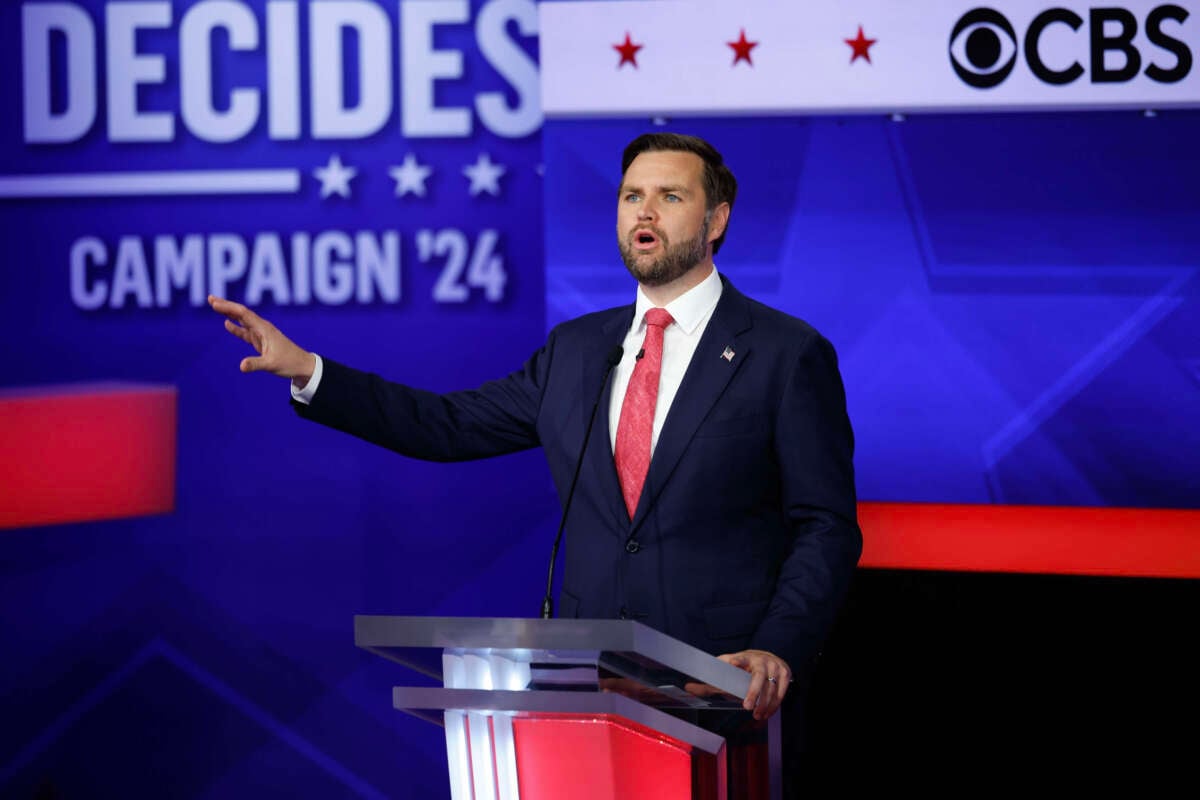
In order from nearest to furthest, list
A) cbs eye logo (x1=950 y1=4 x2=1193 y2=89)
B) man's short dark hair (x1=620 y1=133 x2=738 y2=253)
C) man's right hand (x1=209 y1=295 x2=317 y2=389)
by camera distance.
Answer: man's right hand (x1=209 y1=295 x2=317 y2=389)
man's short dark hair (x1=620 y1=133 x2=738 y2=253)
cbs eye logo (x1=950 y1=4 x2=1193 y2=89)

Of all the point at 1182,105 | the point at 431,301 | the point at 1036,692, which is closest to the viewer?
the point at 1036,692

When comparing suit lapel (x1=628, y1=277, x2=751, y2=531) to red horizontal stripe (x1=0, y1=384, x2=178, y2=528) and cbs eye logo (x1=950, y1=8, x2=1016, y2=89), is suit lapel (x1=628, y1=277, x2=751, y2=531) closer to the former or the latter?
cbs eye logo (x1=950, y1=8, x2=1016, y2=89)

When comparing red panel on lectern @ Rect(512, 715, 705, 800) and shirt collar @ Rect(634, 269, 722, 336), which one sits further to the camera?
shirt collar @ Rect(634, 269, 722, 336)

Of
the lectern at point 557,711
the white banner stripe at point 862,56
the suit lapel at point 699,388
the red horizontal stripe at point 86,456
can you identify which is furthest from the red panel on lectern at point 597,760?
the red horizontal stripe at point 86,456

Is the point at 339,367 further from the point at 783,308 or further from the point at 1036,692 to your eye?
the point at 1036,692

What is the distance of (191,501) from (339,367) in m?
1.66

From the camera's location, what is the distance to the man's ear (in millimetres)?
2494

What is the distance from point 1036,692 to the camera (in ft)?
9.25

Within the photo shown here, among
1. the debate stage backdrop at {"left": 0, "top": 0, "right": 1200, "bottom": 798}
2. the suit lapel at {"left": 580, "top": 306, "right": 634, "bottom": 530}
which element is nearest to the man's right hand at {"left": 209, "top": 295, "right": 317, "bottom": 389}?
the suit lapel at {"left": 580, "top": 306, "right": 634, "bottom": 530}

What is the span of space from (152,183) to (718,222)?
205 centimetres

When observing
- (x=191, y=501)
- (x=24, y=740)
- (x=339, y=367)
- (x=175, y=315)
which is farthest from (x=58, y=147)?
(x=339, y=367)

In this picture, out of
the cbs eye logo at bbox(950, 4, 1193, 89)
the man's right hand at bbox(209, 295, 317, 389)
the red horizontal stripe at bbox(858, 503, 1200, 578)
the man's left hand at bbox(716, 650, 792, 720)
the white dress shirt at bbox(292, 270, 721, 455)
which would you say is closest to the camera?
the man's left hand at bbox(716, 650, 792, 720)

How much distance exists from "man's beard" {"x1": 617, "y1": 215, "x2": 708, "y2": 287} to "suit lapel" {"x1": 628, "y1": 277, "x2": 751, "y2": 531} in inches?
3.6

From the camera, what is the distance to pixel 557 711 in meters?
1.68
